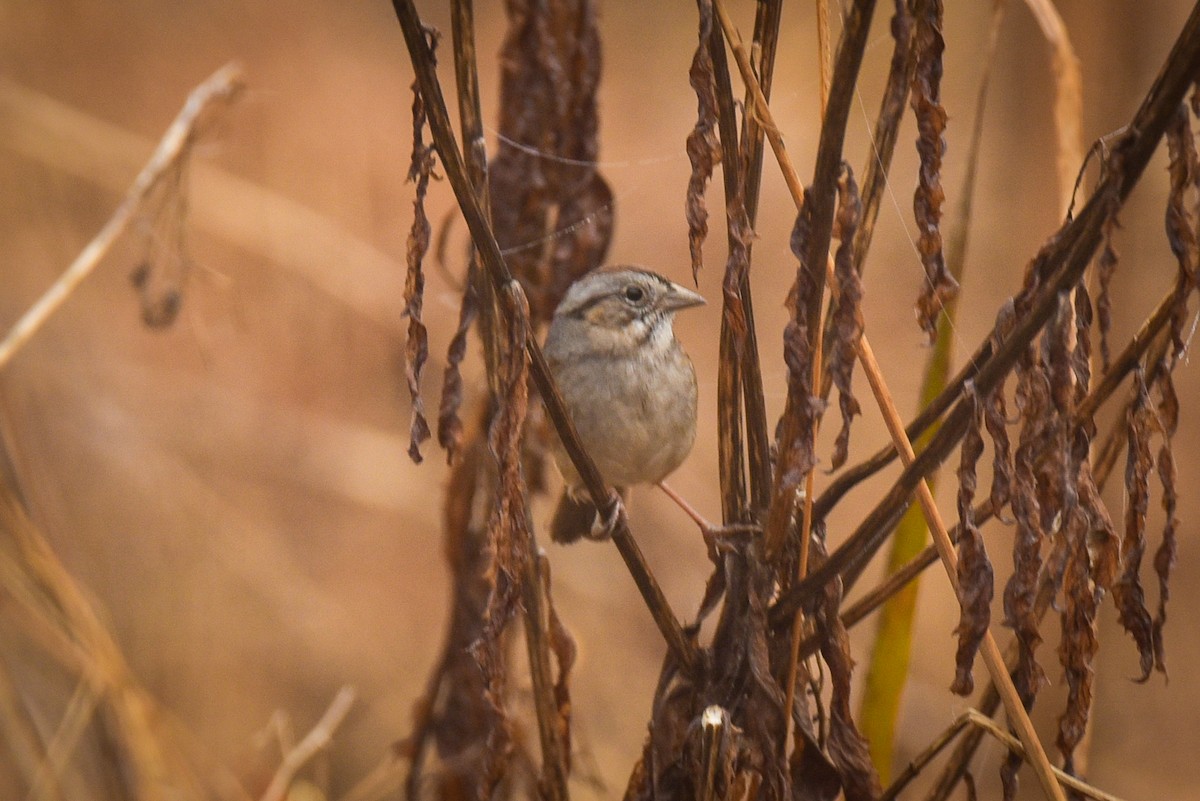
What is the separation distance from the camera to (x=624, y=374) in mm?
2225

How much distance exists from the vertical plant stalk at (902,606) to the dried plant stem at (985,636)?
12.9 inches

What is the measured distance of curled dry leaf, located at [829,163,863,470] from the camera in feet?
3.71

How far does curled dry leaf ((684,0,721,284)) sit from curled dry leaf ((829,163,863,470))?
16 cm

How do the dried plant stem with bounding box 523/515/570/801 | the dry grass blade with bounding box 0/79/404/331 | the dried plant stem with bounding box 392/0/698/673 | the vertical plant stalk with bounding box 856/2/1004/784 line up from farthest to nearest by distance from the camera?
the dry grass blade with bounding box 0/79/404/331 → the vertical plant stalk with bounding box 856/2/1004/784 → the dried plant stem with bounding box 523/515/570/801 → the dried plant stem with bounding box 392/0/698/673

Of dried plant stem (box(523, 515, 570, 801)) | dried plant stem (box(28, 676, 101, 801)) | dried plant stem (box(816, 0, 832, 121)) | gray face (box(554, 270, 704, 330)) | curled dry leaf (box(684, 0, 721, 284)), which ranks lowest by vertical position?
dried plant stem (box(28, 676, 101, 801))

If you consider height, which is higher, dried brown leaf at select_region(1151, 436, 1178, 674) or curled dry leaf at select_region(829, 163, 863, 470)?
curled dry leaf at select_region(829, 163, 863, 470)

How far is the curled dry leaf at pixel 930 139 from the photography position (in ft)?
3.69

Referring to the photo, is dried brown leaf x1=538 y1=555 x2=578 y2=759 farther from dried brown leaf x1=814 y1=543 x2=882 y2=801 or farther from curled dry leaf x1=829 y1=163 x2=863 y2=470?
curled dry leaf x1=829 y1=163 x2=863 y2=470

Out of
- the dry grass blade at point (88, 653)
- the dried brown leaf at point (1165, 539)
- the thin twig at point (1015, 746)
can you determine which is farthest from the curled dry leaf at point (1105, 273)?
the dry grass blade at point (88, 653)

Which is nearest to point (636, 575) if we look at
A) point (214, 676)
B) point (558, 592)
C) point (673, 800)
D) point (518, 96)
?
point (673, 800)

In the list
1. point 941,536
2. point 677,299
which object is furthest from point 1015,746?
point 677,299

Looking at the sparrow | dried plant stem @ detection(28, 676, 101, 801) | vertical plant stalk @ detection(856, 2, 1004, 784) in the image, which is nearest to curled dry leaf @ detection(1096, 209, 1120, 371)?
vertical plant stalk @ detection(856, 2, 1004, 784)

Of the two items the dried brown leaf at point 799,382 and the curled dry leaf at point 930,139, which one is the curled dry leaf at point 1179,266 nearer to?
the curled dry leaf at point 930,139

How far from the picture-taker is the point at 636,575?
4.85 ft
